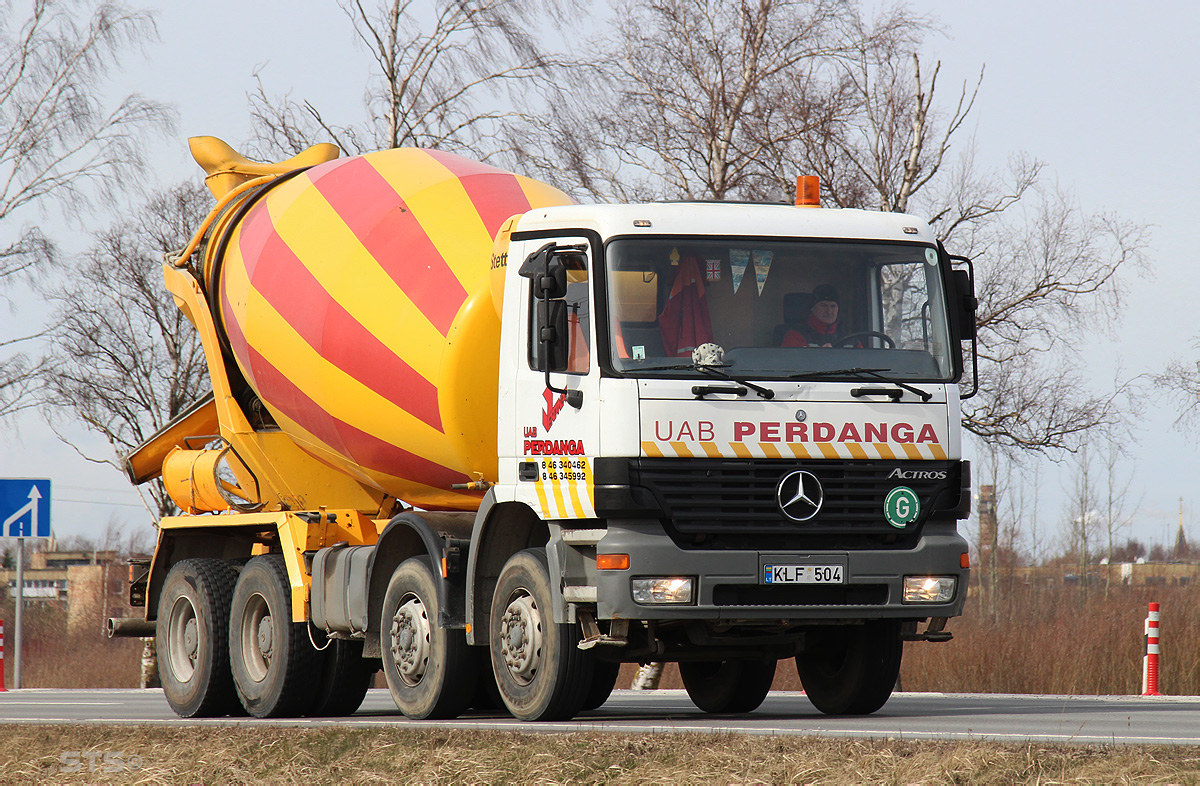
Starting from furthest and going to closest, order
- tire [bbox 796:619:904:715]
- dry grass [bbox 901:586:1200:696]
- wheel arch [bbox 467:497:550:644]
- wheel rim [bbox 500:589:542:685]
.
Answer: dry grass [bbox 901:586:1200:696] → tire [bbox 796:619:904:715] → wheel arch [bbox 467:497:550:644] → wheel rim [bbox 500:589:542:685]

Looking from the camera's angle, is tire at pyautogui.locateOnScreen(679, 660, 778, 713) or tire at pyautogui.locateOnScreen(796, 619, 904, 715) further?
tire at pyautogui.locateOnScreen(679, 660, 778, 713)

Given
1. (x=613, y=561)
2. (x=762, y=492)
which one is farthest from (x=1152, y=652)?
(x=613, y=561)

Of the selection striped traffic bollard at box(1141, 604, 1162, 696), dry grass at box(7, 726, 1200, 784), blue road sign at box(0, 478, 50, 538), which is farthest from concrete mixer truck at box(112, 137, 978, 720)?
blue road sign at box(0, 478, 50, 538)

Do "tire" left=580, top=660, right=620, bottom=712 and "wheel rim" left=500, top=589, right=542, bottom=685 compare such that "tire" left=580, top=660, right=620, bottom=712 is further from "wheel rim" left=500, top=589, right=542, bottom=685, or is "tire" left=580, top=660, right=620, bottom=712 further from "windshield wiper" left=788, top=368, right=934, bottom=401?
"windshield wiper" left=788, top=368, right=934, bottom=401

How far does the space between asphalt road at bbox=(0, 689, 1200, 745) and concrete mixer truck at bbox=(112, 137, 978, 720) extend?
1.43ft

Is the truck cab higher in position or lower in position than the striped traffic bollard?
higher

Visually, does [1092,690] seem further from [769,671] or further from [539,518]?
[539,518]

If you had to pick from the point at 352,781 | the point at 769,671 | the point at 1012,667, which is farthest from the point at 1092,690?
the point at 352,781

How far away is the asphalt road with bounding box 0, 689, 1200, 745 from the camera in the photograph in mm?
7961

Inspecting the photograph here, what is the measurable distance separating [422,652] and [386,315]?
2291mm

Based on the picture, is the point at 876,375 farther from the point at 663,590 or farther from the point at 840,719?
the point at 840,719

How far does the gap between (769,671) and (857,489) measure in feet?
9.30

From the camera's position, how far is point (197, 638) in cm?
1325

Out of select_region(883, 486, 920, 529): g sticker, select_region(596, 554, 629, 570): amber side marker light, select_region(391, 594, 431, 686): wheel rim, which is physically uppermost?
select_region(883, 486, 920, 529): g sticker
